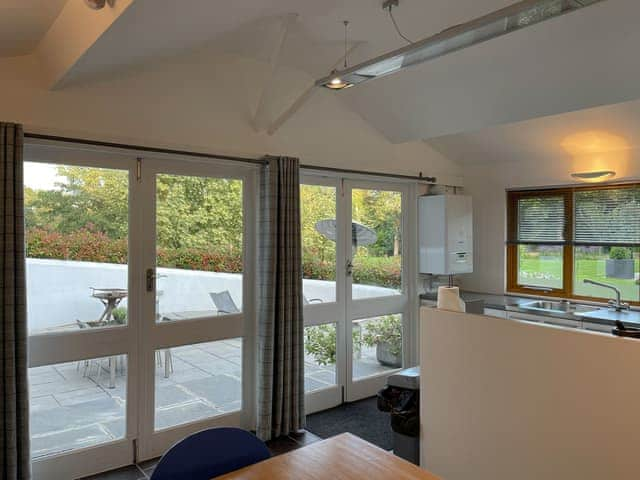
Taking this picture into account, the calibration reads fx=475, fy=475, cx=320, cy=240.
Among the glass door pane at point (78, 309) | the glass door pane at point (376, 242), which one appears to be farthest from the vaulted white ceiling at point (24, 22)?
the glass door pane at point (376, 242)

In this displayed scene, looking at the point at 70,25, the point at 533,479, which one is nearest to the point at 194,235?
the point at 70,25

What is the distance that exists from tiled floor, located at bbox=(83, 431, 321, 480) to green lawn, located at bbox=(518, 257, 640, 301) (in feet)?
8.91

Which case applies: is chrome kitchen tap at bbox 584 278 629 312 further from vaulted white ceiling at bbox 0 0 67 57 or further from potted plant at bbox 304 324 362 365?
vaulted white ceiling at bbox 0 0 67 57

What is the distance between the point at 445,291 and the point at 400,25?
169cm

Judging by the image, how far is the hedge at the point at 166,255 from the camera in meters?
2.90

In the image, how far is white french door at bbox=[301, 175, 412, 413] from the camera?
4129mm

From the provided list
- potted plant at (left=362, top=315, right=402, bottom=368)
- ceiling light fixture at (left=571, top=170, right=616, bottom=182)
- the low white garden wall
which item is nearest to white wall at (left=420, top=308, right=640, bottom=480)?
the low white garden wall

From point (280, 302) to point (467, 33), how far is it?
86.3 inches

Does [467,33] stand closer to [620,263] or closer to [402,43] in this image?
[402,43]

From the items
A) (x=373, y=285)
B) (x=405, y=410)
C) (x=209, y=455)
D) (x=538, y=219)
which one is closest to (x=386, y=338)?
(x=373, y=285)

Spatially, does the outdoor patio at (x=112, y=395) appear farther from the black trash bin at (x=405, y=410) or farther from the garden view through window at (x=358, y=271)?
the black trash bin at (x=405, y=410)

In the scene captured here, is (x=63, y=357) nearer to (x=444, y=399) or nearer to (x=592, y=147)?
(x=444, y=399)

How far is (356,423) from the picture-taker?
3.88 metres

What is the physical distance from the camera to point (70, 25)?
229 cm
